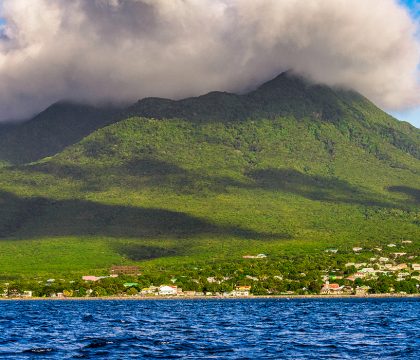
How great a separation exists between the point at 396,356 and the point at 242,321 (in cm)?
4715

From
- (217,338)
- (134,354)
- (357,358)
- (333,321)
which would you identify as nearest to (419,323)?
(333,321)

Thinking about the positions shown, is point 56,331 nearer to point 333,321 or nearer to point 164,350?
point 164,350

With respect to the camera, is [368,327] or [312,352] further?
[368,327]

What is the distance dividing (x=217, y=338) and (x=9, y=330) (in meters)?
28.7

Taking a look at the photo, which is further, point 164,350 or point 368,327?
point 368,327

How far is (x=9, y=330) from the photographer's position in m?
104

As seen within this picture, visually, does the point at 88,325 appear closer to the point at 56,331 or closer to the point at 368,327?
the point at 56,331

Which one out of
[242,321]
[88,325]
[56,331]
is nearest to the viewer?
[56,331]

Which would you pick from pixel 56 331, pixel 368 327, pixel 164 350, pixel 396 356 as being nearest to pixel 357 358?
pixel 396 356

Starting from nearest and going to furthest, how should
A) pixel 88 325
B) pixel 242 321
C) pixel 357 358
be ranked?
1. pixel 357 358
2. pixel 88 325
3. pixel 242 321

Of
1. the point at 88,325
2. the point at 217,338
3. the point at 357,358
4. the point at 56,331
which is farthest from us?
the point at 88,325

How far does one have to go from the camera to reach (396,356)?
74625mm

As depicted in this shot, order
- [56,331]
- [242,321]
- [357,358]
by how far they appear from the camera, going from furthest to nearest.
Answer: [242,321], [56,331], [357,358]

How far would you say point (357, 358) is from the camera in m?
72.7
